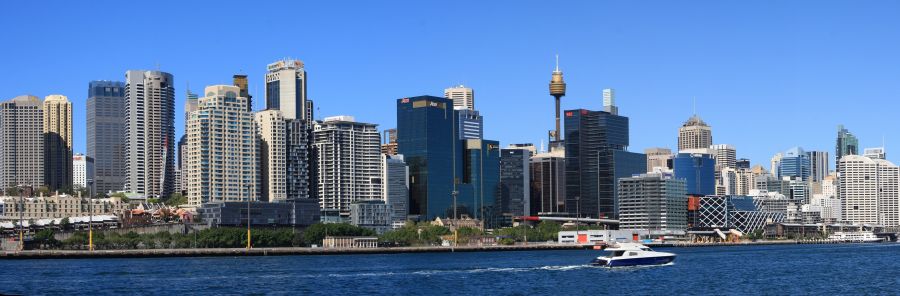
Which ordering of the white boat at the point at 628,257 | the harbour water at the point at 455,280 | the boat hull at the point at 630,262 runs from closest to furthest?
the harbour water at the point at 455,280 < the boat hull at the point at 630,262 < the white boat at the point at 628,257

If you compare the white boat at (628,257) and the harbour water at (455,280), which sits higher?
the white boat at (628,257)

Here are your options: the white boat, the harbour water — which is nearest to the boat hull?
the white boat

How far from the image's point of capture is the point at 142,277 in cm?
12200

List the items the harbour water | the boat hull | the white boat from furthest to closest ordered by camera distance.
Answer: the white boat, the boat hull, the harbour water

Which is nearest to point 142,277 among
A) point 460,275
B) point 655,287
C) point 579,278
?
point 460,275

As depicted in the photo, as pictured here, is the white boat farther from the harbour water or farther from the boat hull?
the harbour water

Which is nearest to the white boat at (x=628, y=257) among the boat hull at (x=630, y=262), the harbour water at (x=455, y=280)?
the boat hull at (x=630, y=262)

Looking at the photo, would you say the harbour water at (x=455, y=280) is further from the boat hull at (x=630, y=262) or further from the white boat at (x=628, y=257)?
the white boat at (x=628, y=257)

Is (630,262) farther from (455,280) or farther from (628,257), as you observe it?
(455,280)

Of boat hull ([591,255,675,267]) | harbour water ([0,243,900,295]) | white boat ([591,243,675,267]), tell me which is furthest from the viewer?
white boat ([591,243,675,267])

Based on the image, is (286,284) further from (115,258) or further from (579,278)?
(115,258)

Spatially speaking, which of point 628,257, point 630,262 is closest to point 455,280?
point 628,257

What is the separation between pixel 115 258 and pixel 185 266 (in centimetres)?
3924

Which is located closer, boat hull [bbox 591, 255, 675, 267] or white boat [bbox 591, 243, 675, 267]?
boat hull [bbox 591, 255, 675, 267]
